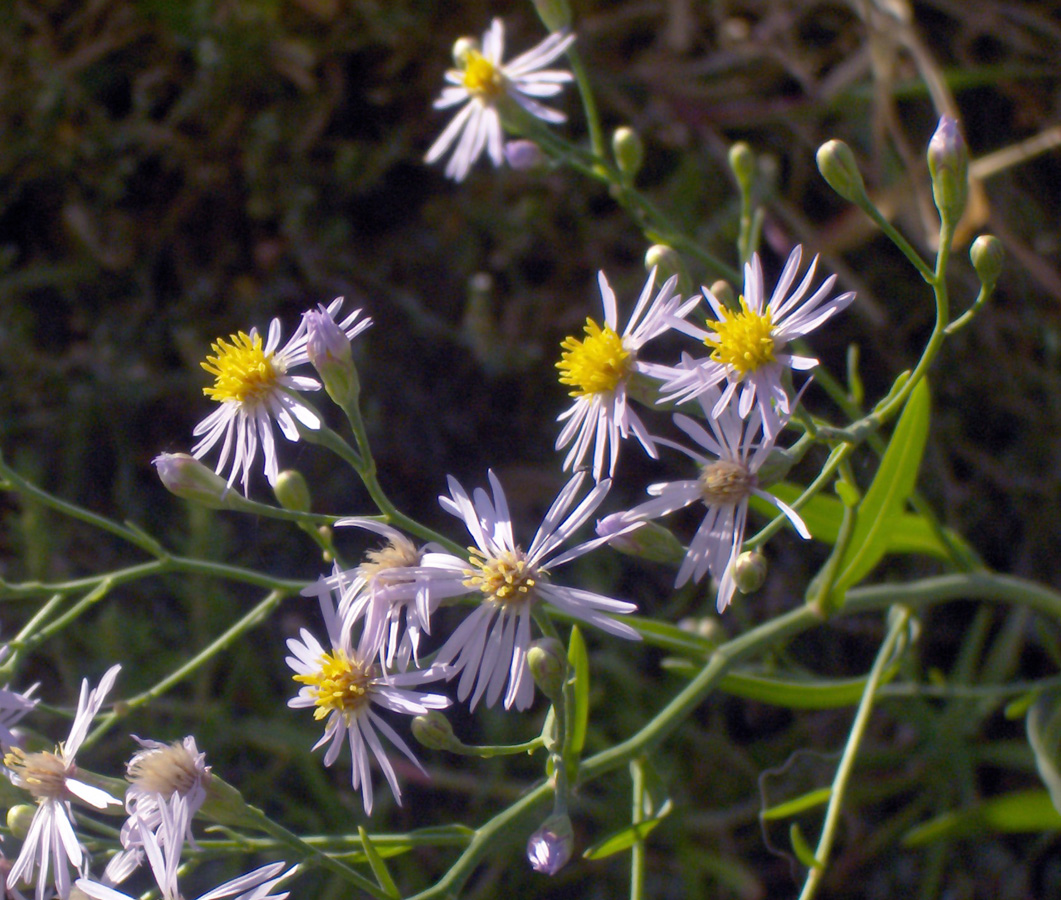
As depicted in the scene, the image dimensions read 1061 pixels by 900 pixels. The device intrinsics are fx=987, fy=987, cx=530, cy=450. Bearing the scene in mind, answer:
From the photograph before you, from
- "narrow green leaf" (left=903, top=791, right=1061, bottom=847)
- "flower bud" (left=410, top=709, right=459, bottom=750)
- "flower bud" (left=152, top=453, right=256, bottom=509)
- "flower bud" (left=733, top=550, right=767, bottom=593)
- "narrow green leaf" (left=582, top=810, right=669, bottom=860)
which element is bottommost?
"narrow green leaf" (left=903, top=791, right=1061, bottom=847)

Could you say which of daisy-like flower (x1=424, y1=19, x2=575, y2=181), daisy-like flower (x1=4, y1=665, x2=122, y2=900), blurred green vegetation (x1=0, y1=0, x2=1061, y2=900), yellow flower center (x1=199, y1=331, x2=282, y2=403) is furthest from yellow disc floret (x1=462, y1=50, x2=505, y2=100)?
daisy-like flower (x1=4, y1=665, x2=122, y2=900)

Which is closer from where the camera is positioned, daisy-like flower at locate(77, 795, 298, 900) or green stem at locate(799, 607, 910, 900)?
daisy-like flower at locate(77, 795, 298, 900)

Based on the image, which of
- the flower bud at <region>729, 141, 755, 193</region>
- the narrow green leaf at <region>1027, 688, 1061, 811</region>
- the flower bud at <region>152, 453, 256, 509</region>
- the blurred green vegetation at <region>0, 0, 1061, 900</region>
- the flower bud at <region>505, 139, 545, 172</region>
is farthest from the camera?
the blurred green vegetation at <region>0, 0, 1061, 900</region>

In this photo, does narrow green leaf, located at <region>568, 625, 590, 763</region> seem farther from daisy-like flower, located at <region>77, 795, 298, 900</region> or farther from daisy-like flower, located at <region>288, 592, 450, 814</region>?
daisy-like flower, located at <region>77, 795, 298, 900</region>

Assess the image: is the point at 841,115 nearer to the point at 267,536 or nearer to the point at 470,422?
the point at 470,422

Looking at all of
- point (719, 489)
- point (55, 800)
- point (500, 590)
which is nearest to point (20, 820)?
point (55, 800)

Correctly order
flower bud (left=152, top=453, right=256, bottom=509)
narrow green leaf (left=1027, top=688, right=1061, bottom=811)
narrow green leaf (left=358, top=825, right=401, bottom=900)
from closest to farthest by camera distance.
Result: narrow green leaf (left=358, top=825, right=401, bottom=900), flower bud (left=152, top=453, right=256, bottom=509), narrow green leaf (left=1027, top=688, right=1061, bottom=811)

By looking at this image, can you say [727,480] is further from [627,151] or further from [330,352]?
[627,151]
